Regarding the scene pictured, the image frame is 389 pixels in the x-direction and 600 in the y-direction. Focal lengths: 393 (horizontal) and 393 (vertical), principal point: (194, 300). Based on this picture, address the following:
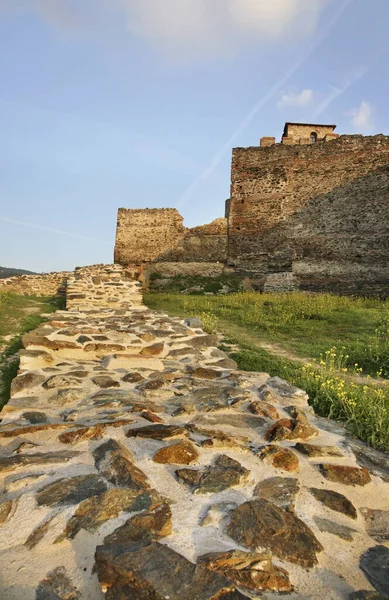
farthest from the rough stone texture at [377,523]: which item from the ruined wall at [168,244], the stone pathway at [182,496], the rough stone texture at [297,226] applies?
the ruined wall at [168,244]

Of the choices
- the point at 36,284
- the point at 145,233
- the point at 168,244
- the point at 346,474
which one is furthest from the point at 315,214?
the point at 346,474

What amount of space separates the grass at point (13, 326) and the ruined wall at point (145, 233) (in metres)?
7.04

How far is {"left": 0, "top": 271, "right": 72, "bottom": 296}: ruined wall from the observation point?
15.3m

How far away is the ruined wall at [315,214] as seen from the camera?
52.9 feet

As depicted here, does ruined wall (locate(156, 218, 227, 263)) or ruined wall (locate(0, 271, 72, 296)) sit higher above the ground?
ruined wall (locate(156, 218, 227, 263))

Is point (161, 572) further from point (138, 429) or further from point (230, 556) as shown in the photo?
point (138, 429)

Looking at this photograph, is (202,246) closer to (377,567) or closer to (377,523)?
(377,523)

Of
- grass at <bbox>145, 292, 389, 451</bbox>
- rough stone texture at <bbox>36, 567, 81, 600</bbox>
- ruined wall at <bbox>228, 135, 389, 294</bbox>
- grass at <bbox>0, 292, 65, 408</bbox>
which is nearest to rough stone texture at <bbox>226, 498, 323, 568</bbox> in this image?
rough stone texture at <bbox>36, 567, 81, 600</bbox>

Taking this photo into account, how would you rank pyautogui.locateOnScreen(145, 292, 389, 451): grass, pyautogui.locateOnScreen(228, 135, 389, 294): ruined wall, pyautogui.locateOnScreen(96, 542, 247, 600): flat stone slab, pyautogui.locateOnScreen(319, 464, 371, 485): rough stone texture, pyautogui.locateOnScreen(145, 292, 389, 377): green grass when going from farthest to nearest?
1. pyautogui.locateOnScreen(228, 135, 389, 294): ruined wall
2. pyautogui.locateOnScreen(145, 292, 389, 377): green grass
3. pyautogui.locateOnScreen(145, 292, 389, 451): grass
4. pyautogui.locateOnScreen(319, 464, 371, 485): rough stone texture
5. pyautogui.locateOnScreen(96, 542, 247, 600): flat stone slab

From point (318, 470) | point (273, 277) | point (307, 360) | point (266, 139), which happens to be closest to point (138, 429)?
point (318, 470)

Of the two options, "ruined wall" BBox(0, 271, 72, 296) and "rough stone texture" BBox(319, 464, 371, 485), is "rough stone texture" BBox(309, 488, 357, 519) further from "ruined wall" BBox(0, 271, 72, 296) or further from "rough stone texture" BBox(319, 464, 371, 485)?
"ruined wall" BBox(0, 271, 72, 296)

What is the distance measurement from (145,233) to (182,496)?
1813cm

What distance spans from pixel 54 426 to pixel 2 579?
1.33m

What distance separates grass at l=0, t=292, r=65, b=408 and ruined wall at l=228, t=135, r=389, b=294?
917cm
